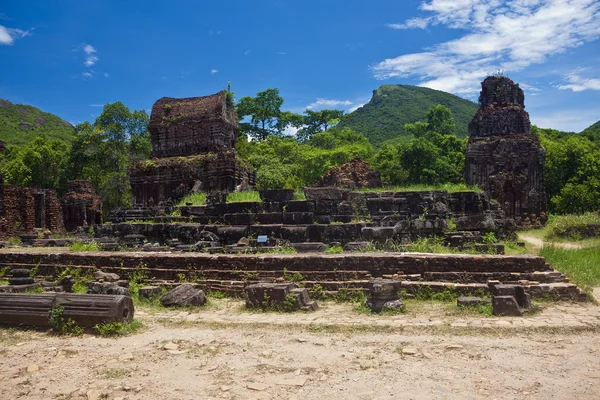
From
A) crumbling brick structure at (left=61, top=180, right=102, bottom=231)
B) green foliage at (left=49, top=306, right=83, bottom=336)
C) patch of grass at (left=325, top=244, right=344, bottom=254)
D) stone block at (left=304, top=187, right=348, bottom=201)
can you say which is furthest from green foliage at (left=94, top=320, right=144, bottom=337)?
crumbling brick structure at (left=61, top=180, right=102, bottom=231)

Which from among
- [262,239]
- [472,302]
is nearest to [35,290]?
[262,239]

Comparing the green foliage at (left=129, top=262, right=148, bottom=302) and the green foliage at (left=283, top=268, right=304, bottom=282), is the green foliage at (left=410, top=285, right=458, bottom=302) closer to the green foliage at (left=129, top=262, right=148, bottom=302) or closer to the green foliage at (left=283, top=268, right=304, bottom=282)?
the green foliage at (left=283, top=268, right=304, bottom=282)

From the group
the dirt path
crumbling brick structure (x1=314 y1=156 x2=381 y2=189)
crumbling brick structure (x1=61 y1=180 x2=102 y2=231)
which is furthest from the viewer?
crumbling brick structure (x1=61 y1=180 x2=102 y2=231)

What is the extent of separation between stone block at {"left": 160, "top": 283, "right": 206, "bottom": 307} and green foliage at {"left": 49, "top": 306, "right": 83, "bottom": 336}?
1.78 metres

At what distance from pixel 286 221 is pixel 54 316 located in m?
7.28

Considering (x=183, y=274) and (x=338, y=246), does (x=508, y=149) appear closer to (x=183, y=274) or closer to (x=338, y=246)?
(x=338, y=246)

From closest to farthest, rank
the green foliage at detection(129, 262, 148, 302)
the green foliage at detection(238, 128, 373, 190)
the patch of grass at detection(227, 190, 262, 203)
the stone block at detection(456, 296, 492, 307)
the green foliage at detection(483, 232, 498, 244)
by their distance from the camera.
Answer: the stone block at detection(456, 296, 492, 307), the green foliage at detection(129, 262, 148, 302), the green foliage at detection(483, 232, 498, 244), the patch of grass at detection(227, 190, 262, 203), the green foliage at detection(238, 128, 373, 190)

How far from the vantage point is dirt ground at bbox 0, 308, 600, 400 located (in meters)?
4.54

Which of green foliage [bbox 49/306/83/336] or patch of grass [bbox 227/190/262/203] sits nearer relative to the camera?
green foliage [bbox 49/306/83/336]

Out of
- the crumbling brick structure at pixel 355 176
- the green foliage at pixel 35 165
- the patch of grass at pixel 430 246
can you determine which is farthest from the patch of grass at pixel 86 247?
the green foliage at pixel 35 165

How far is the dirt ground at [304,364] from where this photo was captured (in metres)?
4.54

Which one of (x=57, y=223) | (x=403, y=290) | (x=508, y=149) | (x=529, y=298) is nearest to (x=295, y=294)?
(x=403, y=290)

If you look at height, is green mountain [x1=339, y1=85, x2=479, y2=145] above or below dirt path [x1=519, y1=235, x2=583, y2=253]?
above

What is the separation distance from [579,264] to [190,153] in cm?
2019
